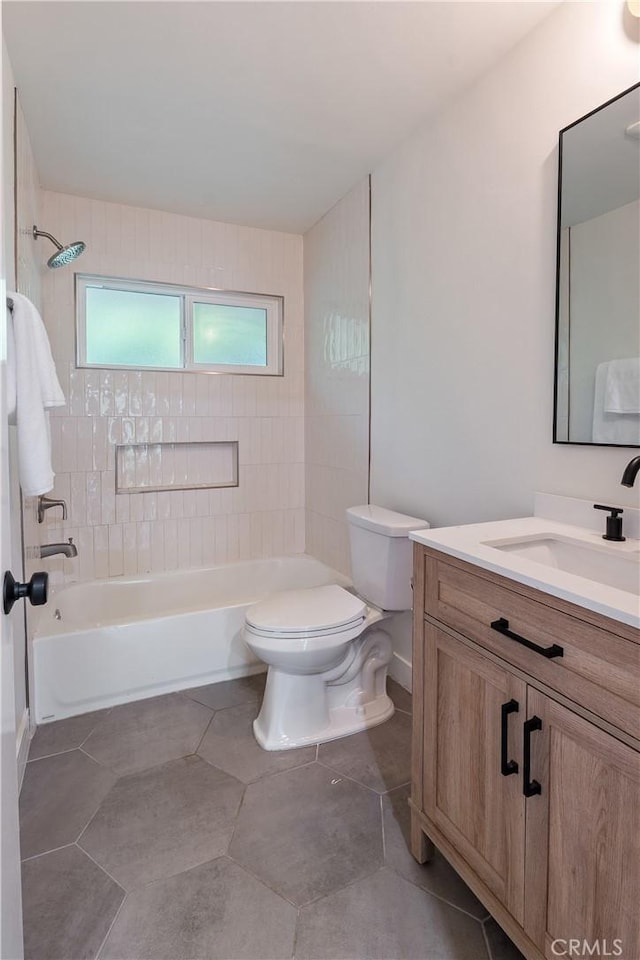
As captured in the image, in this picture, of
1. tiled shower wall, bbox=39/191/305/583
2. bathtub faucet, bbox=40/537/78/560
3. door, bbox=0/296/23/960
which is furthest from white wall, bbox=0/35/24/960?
tiled shower wall, bbox=39/191/305/583

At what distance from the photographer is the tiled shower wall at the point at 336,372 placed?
2.51 meters

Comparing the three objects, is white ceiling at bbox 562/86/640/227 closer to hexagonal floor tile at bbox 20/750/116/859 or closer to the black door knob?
the black door knob

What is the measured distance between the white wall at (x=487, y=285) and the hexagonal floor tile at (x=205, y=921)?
1182mm

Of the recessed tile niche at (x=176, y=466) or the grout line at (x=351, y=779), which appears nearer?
the grout line at (x=351, y=779)

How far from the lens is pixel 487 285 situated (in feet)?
5.58

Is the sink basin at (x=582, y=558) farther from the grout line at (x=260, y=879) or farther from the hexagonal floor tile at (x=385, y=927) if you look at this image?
the grout line at (x=260, y=879)

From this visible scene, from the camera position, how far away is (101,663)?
211cm

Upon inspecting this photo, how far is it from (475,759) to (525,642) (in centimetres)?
35

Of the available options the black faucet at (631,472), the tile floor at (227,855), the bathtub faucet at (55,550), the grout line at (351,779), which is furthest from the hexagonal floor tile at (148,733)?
the black faucet at (631,472)

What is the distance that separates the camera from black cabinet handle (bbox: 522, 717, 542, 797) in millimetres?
937

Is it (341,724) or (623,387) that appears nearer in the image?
(623,387)

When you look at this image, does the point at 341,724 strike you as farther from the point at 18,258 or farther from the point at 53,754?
the point at 18,258

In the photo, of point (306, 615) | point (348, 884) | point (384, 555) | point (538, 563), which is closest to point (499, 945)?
point (348, 884)

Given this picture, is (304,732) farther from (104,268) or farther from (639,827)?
(104,268)
